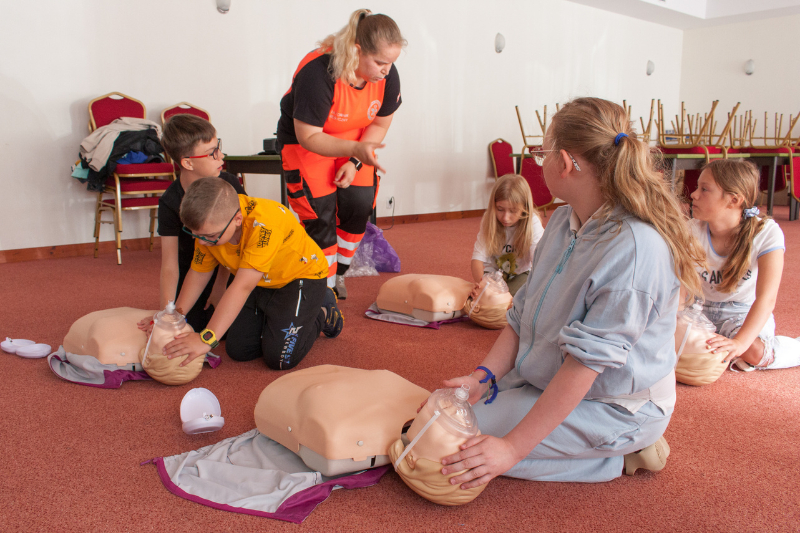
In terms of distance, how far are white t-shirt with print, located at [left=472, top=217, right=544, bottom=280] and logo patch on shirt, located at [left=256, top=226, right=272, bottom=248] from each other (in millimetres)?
1075

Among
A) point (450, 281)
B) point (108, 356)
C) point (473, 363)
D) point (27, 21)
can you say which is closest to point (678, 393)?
point (473, 363)

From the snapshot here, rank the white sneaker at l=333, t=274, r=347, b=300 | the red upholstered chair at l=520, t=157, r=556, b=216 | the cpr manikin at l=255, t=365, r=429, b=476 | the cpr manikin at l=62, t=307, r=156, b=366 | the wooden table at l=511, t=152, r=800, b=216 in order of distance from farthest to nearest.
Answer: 1. the red upholstered chair at l=520, t=157, r=556, b=216
2. the wooden table at l=511, t=152, r=800, b=216
3. the white sneaker at l=333, t=274, r=347, b=300
4. the cpr manikin at l=62, t=307, r=156, b=366
5. the cpr manikin at l=255, t=365, r=429, b=476

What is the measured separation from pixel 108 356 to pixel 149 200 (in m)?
2.19

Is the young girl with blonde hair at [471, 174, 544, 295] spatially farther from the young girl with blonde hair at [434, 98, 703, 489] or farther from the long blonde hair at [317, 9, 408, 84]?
the young girl with blonde hair at [434, 98, 703, 489]

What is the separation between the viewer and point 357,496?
1173 mm

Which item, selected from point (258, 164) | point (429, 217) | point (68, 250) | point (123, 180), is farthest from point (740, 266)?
point (429, 217)

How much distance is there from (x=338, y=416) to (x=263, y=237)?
0.68 meters

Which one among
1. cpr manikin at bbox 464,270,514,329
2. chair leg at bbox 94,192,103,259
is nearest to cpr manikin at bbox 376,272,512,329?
cpr manikin at bbox 464,270,514,329

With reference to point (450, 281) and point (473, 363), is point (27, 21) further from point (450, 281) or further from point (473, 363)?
point (473, 363)

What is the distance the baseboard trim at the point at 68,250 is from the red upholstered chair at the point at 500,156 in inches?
143

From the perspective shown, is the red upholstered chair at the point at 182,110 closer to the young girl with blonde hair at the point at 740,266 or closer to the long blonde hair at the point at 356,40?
the long blonde hair at the point at 356,40

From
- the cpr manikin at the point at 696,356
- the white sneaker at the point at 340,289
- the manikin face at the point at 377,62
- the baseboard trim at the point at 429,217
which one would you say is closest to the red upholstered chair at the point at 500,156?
the baseboard trim at the point at 429,217

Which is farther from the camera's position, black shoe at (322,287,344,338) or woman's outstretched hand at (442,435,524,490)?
black shoe at (322,287,344,338)

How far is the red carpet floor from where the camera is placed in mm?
1092
